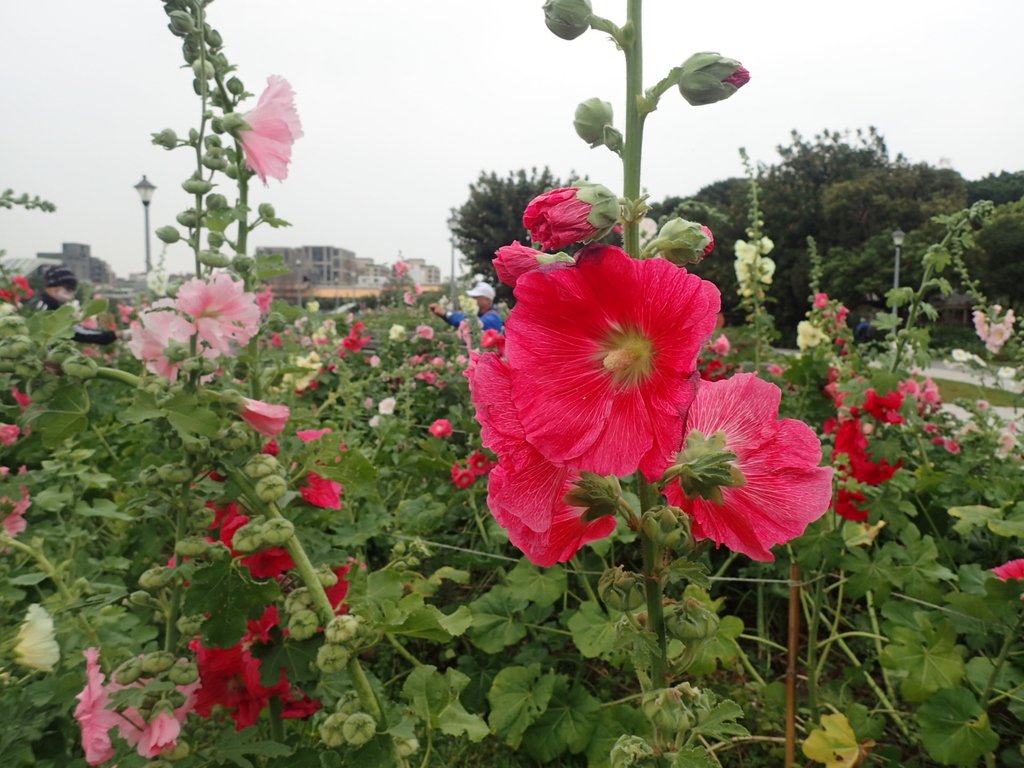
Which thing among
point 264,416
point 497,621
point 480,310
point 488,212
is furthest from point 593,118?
point 488,212

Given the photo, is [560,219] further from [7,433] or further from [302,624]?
[7,433]

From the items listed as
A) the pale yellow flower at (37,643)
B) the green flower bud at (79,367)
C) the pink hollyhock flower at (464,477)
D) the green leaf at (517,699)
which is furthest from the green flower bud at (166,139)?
the green leaf at (517,699)

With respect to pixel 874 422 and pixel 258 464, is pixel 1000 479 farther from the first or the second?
pixel 258 464

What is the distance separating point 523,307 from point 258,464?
709 millimetres

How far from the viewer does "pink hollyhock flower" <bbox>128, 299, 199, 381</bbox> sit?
46.2 inches

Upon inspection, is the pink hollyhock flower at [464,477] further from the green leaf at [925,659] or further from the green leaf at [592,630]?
the green leaf at [925,659]

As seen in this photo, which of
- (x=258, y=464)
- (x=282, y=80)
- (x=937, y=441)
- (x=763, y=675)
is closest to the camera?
(x=258, y=464)

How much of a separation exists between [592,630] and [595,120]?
5.42 feet

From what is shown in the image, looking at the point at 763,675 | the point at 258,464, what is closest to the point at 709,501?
the point at 258,464

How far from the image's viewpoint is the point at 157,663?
1.13 meters

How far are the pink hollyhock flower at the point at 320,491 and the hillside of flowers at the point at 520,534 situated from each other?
1cm

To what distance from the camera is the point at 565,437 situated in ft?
2.17

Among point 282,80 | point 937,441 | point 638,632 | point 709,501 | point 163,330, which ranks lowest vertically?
point 937,441

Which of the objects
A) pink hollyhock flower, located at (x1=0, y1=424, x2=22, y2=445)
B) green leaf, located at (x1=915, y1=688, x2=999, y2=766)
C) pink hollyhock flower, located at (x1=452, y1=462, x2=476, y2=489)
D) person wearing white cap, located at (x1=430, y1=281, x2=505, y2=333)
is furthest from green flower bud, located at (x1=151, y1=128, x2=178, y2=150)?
person wearing white cap, located at (x1=430, y1=281, x2=505, y2=333)
